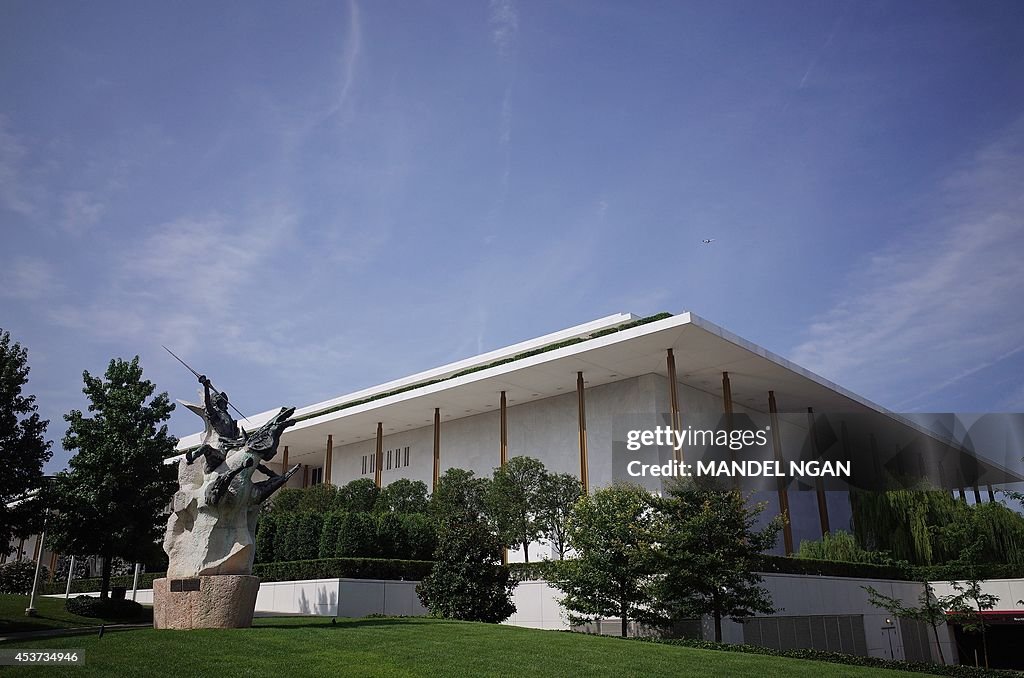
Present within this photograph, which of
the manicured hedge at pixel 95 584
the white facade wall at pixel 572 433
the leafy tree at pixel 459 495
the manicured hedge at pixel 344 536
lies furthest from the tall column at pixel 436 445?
the manicured hedge at pixel 95 584

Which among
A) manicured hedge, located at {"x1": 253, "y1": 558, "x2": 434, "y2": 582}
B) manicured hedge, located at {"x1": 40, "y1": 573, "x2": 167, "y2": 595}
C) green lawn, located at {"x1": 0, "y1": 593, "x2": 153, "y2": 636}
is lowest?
green lawn, located at {"x1": 0, "y1": 593, "x2": 153, "y2": 636}

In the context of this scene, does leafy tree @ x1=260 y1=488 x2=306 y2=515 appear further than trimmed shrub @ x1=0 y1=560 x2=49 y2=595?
No

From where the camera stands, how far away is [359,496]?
108 ft

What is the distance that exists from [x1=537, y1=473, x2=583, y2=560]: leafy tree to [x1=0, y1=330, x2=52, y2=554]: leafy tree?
14.9 metres

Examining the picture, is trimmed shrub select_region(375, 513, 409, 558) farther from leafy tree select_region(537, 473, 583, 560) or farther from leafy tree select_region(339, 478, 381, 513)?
leafy tree select_region(339, 478, 381, 513)

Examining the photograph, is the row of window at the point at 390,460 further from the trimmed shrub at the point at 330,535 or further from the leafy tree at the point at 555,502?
the trimmed shrub at the point at 330,535

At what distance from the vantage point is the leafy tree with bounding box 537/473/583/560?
2697 cm

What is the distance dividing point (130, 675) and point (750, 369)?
83.6ft

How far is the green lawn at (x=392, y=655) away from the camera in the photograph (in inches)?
442

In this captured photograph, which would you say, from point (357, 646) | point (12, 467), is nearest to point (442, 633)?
point (357, 646)

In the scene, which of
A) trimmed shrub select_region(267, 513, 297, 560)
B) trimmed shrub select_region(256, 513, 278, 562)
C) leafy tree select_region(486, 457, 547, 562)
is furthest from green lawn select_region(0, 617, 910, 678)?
trimmed shrub select_region(256, 513, 278, 562)

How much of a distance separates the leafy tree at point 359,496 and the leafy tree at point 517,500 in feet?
23.9

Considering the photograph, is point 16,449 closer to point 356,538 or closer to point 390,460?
point 356,538

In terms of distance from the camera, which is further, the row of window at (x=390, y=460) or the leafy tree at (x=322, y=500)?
the row of window at (x=390, y=460)
